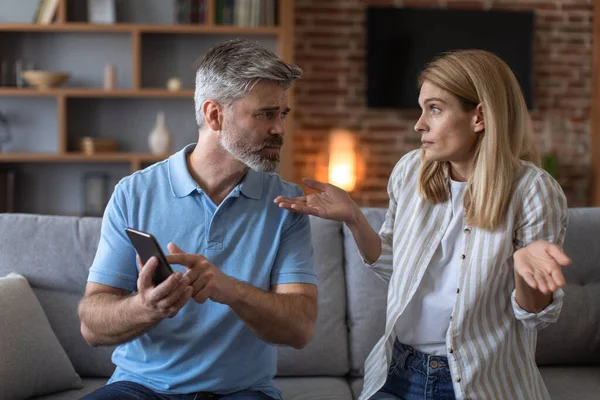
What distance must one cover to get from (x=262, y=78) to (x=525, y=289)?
720mm

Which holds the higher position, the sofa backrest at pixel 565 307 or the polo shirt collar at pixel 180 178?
the polo shirt collar at pixel 180 178

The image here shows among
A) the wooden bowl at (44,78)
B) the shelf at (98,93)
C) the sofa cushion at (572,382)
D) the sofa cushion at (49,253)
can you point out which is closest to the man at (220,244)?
the sofa cushion at (49,253)

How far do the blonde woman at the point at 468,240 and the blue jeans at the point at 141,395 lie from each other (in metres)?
0.31

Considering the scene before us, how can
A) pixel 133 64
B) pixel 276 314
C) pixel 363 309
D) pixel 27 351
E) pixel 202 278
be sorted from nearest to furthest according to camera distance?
pixel 202 278 → pixel 276 314 → pixel 27 351 → pixel 363 309 → pixel 133 64

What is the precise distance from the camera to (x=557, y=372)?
2.21 meters

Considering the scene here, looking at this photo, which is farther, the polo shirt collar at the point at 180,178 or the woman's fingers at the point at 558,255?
the polo shirt collar at the point at 180,178

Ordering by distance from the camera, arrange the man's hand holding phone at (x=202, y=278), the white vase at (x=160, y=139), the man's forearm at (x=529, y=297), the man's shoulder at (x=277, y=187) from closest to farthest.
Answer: the man's hand holding phone at (x=202, y=278), the man's forearm at (x=529, y=297), the man's shoulder at (x=277, y=187), the white vase at (x=160, y=139)

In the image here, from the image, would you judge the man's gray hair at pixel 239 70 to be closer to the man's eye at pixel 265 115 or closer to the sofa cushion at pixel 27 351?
the man's eye at pixel 265 115

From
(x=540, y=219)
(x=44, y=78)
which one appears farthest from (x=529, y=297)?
(x=44, y=78)

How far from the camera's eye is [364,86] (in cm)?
Answer: 531

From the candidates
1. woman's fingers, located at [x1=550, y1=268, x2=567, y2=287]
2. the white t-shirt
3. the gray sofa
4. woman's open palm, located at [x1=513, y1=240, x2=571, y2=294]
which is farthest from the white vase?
woman's fingers, located at [x1=550, y1=268, x2=567, y2=287]

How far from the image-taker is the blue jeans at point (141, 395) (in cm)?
166

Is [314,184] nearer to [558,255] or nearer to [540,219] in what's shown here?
[540,219]

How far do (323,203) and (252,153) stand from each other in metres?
0.21
